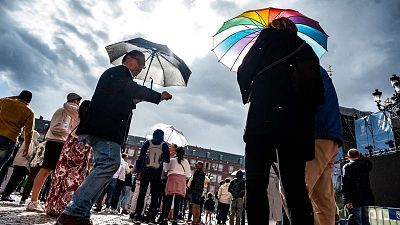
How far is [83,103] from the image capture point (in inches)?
185

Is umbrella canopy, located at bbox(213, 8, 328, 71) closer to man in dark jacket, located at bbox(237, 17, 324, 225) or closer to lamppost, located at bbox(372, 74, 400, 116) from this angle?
man in dark jacket, located at bbox(237, 17, 324, 225)

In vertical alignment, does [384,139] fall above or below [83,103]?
above

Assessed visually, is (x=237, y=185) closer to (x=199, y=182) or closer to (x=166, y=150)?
(x=199, y=182)

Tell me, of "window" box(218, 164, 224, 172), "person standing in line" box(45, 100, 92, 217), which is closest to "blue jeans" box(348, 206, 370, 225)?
"person standing in line" box(45, 100, 92, 217)

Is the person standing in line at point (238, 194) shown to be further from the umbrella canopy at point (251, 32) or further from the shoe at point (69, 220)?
the shoe at point (69, 220)

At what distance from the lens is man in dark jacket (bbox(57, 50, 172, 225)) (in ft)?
9.05

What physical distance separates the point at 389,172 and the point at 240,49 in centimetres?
1217

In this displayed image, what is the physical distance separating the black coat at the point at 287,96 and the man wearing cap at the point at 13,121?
437 cm

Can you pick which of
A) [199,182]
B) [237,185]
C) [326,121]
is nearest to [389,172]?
[237,185]

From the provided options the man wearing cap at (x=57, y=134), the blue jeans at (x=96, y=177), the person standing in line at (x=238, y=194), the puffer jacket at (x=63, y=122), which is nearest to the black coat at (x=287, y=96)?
the blue jeans at (x=96, y=177)

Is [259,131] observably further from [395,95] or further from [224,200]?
[395,95]

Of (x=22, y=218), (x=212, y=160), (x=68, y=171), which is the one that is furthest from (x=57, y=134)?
(x=212, y=160)

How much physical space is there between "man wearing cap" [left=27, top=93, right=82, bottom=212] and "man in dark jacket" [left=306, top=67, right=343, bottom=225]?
3.84 metres

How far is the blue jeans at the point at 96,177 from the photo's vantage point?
2619 mm
